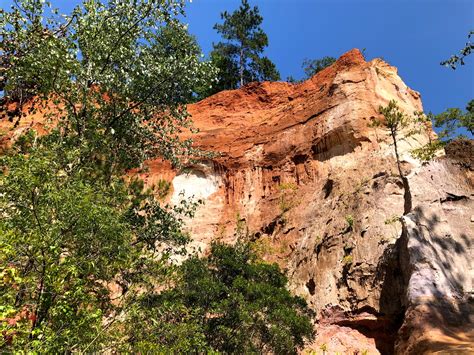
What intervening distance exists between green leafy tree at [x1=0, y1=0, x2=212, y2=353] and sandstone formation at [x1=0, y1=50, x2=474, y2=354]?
1.66 m

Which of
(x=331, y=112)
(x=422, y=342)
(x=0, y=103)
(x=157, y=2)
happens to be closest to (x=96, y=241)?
(x=0, y=103)

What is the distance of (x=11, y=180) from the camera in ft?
23.4

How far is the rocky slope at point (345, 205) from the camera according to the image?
12.5 meters

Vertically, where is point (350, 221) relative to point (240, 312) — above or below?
above

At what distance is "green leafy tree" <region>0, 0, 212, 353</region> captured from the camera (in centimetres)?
669

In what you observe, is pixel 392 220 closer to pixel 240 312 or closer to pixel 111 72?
pixel 240 312

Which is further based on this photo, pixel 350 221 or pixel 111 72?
pixel 350 221

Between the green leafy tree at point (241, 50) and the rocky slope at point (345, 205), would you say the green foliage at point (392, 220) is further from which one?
the green leafy tree at point (241, 50)

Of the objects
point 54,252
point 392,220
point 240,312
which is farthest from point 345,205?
point 54,252

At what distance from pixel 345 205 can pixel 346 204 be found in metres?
0.07

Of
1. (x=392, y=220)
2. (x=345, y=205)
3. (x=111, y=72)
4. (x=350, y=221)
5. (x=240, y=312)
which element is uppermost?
(x=111, y=72)

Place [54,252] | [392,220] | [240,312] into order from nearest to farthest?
[54,252]
[240,312]
[392,220]

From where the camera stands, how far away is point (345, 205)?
68.3 feet

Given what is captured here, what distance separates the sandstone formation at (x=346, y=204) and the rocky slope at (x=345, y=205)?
6 centimetres
